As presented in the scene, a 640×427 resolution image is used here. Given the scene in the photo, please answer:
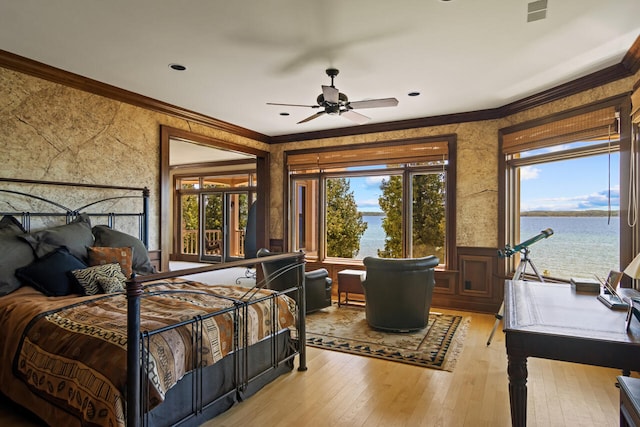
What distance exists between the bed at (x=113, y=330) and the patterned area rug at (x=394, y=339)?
30.8 inches

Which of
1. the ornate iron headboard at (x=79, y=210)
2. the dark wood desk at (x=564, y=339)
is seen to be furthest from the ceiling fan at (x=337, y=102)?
the dark wood desk at (x=564, y=339)

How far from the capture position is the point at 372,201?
247 inches

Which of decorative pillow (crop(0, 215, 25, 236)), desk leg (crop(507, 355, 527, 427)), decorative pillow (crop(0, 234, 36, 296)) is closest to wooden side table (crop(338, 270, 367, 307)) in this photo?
desk leg (crop(507, 355, 527, 427))

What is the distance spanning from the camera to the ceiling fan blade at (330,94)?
3.55 metres

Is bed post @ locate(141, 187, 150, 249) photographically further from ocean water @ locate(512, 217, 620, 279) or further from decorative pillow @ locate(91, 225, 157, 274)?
ocean water @ locate(512, 217, 620, 279)

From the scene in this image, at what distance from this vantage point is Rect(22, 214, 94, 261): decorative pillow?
3.05 m

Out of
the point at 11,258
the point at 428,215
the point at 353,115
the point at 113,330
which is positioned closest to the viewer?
the point at 113,330

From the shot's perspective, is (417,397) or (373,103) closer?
(417,397)

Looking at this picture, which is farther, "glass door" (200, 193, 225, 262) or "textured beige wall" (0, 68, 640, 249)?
"glass door" (200, 193, 225, 262)

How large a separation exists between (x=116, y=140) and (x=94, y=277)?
1.92m

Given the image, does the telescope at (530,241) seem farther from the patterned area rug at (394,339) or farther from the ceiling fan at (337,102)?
the ceiling fan at (337,102)

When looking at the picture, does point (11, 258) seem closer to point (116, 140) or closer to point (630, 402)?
point (116, 140)

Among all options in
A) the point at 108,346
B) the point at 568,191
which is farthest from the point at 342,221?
the point at 108,346

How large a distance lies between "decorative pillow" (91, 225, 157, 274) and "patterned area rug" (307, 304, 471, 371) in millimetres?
1890
